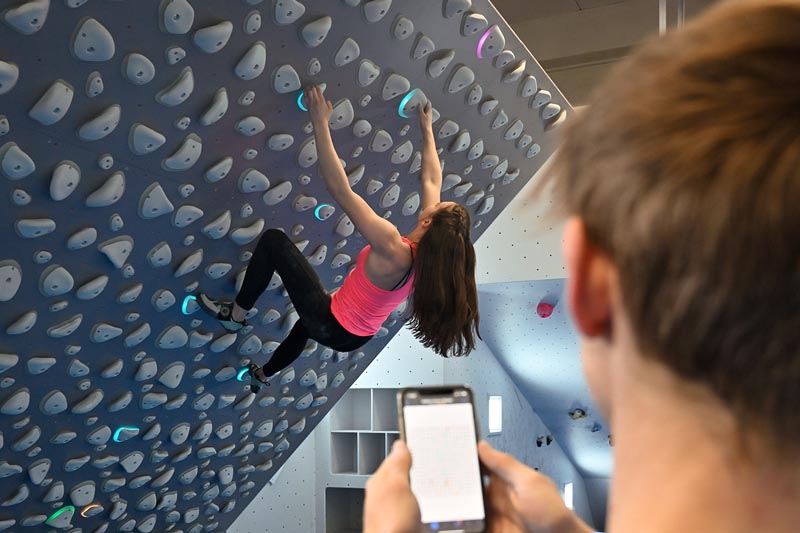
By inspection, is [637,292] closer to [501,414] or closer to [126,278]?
[126,278]

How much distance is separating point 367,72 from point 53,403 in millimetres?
1317

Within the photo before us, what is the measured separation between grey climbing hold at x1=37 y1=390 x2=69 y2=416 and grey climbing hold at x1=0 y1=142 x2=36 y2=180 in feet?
2.79

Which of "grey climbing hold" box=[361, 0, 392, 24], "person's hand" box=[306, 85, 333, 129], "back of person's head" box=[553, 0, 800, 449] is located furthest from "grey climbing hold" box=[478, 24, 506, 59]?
"back of person's head" box=[553, 0, 800, 449]

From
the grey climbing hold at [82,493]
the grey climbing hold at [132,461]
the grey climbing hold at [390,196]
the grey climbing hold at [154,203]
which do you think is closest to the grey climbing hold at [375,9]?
the grey climbing hold at [154,203]

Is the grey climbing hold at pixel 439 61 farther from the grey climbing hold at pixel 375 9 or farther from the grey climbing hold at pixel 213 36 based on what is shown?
the grey climbing hold at pixel 213 36

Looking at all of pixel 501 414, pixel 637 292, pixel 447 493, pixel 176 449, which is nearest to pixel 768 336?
pixel 637 292

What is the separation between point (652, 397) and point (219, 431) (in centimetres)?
294

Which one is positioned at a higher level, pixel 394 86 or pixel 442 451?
pixel 394 86

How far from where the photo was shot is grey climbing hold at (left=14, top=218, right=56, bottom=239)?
1.74 m

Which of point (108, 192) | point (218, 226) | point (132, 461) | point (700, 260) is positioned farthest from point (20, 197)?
point (700, 260)

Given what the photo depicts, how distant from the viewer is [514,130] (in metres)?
3.01

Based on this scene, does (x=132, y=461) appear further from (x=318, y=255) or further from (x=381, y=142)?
(x=381, y=142)

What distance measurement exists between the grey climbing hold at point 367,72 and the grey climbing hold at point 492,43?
0.40 metres

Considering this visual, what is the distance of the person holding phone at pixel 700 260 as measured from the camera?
379mm
